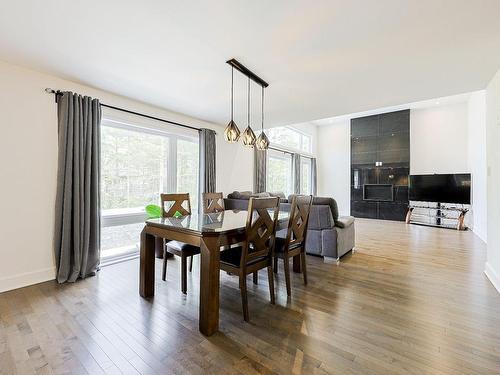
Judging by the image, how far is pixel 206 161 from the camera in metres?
4.70

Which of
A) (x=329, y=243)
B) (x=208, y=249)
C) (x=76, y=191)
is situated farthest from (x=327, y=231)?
(x=76, y=191)

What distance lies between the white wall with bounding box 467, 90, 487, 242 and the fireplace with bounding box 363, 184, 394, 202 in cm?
194

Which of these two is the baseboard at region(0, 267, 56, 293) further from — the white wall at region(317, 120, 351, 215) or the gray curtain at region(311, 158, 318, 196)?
the white wall at region(317, 120, 351, 215)

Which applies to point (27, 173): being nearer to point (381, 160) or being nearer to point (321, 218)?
point (321, 218)

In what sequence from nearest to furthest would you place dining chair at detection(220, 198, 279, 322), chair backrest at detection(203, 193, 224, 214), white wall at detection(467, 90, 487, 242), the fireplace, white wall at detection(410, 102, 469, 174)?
dining chair at detection(220, 198, 279, 322) → chair backrest at detection(203, 193, 224, 214) → white wall at detection(467, 90, 487, 242) → white wall at detection(410, 102, 469, 174) → the fireplace

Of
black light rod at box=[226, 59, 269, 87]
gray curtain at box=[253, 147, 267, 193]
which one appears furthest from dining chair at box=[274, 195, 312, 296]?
gray curtain at box=[253, 147, 267, 193]

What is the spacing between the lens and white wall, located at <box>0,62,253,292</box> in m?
2.57

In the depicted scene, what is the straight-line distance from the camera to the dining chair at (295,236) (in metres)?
2.48

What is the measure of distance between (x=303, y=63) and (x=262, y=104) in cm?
131

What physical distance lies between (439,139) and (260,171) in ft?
17.8

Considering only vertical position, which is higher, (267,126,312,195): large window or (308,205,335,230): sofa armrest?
(267,126,312,195): large window

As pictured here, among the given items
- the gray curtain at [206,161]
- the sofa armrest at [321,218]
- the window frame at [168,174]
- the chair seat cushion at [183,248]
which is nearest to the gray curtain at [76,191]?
the window frame at [168,174]

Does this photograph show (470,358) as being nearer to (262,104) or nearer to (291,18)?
(291,18)

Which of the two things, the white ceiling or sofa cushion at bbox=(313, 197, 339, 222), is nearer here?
the white ceiling
